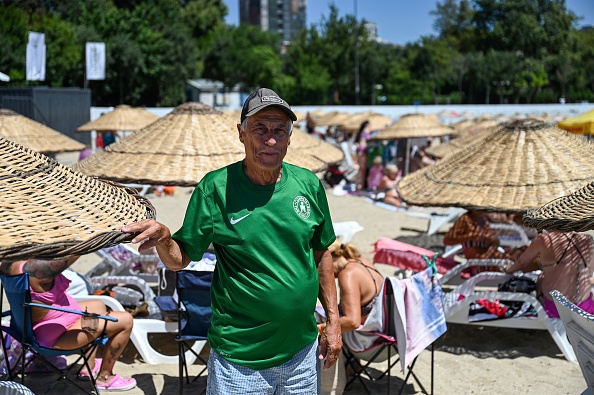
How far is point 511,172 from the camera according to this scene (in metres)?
5.87

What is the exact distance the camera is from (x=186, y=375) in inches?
181

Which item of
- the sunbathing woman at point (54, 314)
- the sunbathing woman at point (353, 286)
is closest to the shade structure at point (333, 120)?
the sunbathing woman at point (353, 286)

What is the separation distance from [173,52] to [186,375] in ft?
150

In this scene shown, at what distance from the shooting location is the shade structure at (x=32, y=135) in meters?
9.55

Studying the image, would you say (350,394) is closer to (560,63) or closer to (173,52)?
(173,52)

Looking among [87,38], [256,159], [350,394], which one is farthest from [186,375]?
[87,38]

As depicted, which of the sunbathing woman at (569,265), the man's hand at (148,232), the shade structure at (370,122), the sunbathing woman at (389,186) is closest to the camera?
the man's hand at (148,232)

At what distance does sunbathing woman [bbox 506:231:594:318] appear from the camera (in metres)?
5.01

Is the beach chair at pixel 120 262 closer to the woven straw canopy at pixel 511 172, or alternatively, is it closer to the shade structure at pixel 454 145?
the woven straw canopy at pixel 511 172

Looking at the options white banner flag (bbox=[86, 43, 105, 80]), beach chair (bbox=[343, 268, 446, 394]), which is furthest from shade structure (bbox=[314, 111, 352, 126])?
→ beach chair (bbox=[343, 268, 446, 394])

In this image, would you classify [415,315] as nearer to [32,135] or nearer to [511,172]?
[511,172]

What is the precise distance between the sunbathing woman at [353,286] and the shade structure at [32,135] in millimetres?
6240

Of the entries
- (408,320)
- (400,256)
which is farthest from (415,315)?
(400,256)

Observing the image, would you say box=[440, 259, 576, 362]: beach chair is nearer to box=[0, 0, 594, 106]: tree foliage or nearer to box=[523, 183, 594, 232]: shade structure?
box=[523, 183, 594, 232]: shade structure
